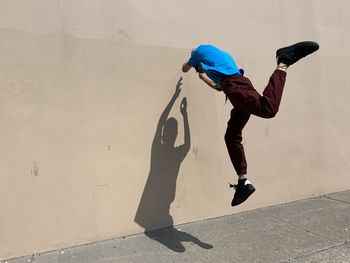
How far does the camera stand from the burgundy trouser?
10.3 ft

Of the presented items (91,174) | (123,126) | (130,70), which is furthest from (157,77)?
(91,174)

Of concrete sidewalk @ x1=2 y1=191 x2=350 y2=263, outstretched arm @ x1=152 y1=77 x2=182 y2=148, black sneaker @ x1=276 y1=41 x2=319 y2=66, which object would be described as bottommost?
concrete sidewalk @ x1=2 y1=191 x2=350 y2=263

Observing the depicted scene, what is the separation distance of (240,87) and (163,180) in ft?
5.05

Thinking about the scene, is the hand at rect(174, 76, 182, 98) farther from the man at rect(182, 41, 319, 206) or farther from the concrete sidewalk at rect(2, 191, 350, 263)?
the concrete sidewalk at rect(2, 191, 350, 263)

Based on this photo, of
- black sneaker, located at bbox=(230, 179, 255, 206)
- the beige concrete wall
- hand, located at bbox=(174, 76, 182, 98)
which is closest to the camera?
black sneaker, located at bbox=(230, 179, 255, 206)

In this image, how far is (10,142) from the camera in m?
3.64

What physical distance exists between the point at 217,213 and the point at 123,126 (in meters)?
1.60

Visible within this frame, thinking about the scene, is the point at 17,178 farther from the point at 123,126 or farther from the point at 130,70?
the point at 130,70

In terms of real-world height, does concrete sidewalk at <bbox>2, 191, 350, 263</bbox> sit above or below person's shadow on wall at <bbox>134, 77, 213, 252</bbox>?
below

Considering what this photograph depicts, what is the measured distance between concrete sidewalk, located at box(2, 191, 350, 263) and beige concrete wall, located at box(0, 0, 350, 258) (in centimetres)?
17

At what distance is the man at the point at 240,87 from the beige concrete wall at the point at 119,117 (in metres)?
0.65

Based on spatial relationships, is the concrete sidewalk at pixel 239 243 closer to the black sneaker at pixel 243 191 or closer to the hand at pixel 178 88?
the black sneaker at pixel 243 191

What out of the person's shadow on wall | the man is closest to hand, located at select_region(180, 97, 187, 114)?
the person's shadow on wall

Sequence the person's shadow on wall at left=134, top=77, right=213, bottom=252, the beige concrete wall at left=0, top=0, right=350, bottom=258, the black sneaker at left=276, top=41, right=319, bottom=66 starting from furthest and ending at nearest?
the person's shadow on wall at left=134, top=77, right=213, bottom=252 → the beige concrete wall at left=0, top=0, right=350, bottom=258 → the black sneaker at left=276, top=41, right=319, bottom=66
